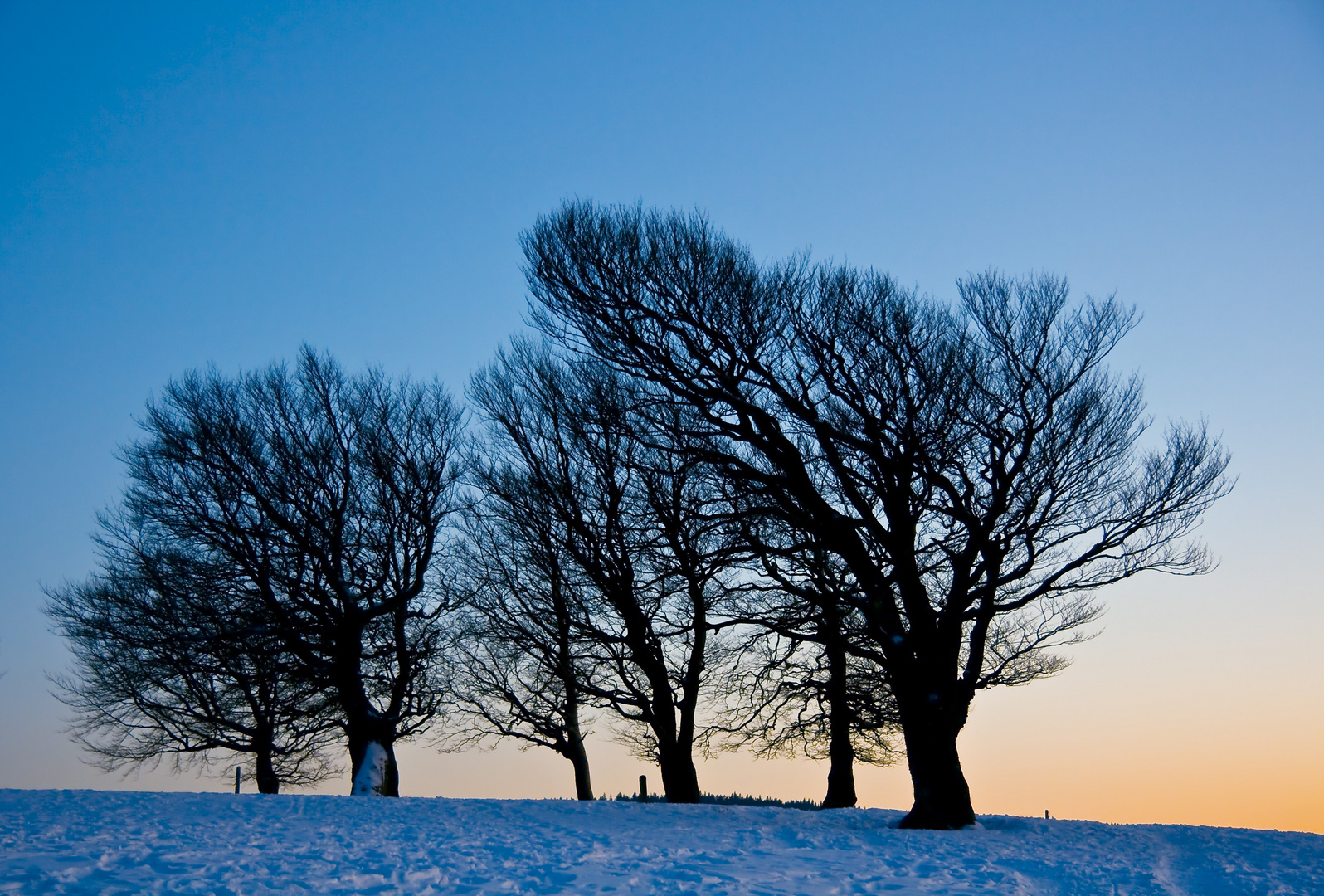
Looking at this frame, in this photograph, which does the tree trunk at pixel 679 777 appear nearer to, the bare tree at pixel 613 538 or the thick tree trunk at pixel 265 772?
the bare tree at pixel 613 538

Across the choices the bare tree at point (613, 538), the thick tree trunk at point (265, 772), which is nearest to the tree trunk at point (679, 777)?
the bare tree at point (613, 538)

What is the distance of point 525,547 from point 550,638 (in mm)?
2047

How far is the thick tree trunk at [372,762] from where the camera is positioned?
17.8 meters

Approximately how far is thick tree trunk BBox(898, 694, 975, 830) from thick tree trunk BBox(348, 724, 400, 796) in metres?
9.85

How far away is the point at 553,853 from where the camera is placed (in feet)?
28.5

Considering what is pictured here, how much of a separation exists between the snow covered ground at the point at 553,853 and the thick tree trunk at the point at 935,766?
0.53m

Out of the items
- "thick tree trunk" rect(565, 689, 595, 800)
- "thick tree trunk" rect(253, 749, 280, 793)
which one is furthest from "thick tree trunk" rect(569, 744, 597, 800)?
"thick tree trunk" rect(253, 749, 280, 793)

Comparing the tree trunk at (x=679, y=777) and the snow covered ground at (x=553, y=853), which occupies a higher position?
the tree trunk at (x=679, y=777)

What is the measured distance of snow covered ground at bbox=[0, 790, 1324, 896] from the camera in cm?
693

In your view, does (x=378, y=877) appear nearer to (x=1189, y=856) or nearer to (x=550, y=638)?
(x=1189, y=856)

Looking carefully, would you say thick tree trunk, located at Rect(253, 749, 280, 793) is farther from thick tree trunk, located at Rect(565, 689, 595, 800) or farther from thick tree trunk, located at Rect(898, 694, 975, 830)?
thick tree trunk, located at Rect(898, 694, 975, 830)

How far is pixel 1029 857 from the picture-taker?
10227mm

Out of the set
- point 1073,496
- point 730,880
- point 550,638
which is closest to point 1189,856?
point 1073,496

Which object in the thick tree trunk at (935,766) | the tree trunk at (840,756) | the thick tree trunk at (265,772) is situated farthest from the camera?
the thick tree trunk at (265,772)
